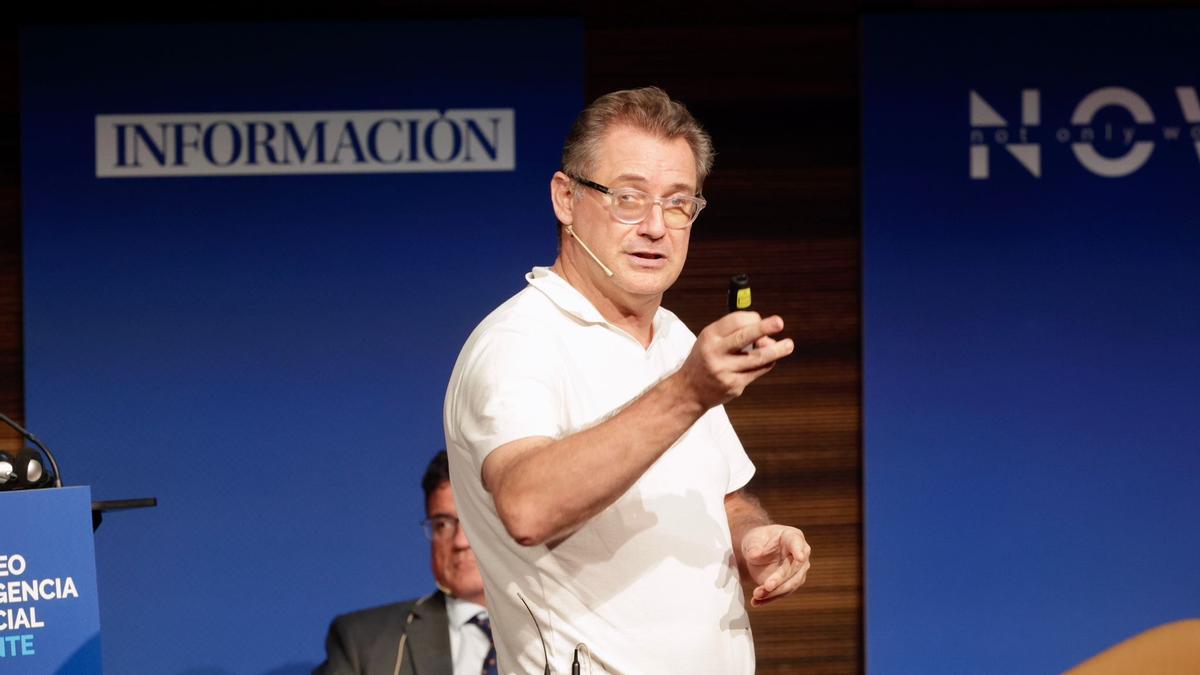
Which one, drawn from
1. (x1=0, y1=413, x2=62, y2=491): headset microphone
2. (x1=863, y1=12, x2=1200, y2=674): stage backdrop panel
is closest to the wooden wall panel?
(x1=863, y1=12, x2=1200, y2=674): stage backdrop panel

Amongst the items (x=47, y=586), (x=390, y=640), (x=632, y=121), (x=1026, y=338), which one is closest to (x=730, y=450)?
(x=632, y=121)

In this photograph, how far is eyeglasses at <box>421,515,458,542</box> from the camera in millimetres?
3279

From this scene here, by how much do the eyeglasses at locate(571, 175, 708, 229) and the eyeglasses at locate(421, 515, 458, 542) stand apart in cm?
156

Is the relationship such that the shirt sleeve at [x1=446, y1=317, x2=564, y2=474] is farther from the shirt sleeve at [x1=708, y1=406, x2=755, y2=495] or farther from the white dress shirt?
the white dress shirt

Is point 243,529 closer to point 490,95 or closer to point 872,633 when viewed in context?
point 490,95

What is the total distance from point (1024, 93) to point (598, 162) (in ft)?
7.29

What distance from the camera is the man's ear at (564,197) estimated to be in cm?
198

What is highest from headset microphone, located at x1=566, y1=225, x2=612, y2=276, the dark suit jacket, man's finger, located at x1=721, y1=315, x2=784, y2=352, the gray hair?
the gray hair

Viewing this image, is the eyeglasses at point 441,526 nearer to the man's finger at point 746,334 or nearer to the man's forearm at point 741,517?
the man's forearm at point 741,517

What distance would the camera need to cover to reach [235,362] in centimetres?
372

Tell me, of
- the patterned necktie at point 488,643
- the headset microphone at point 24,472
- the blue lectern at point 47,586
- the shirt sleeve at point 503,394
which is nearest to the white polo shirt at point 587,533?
the shirt sleeve at point 503,394

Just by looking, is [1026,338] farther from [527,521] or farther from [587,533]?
[527,521]

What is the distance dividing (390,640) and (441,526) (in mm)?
300

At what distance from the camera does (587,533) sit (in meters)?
1.71
